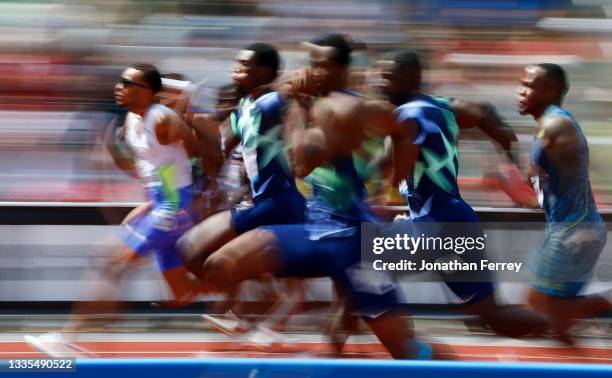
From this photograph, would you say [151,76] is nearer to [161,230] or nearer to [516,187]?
[161,230]

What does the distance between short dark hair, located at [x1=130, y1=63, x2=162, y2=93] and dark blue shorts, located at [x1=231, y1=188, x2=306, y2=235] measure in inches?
30.8

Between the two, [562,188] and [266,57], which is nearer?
[562,188]

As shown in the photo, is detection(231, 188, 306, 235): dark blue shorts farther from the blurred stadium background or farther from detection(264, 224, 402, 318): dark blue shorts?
the blurred stadium background

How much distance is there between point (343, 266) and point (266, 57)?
129 centimetres

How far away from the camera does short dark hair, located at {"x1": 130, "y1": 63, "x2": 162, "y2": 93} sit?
5109 millimetres

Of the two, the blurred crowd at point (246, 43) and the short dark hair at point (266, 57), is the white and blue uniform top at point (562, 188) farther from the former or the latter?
the short dark hair at point (266, 57)

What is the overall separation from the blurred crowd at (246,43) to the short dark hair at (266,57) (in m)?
0.14

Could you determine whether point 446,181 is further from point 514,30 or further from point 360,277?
point 514,30

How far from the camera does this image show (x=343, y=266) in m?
4.17

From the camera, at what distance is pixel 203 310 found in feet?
20.4

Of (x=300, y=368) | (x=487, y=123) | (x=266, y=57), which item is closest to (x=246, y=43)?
(x=266, y=57)

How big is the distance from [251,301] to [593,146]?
188 cm

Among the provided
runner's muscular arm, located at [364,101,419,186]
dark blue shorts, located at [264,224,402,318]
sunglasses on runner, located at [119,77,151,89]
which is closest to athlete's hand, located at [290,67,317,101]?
runner's muscular arm, located at [364,101,419,186]

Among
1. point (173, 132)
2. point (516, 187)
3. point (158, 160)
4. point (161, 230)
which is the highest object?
point (173, 132)
